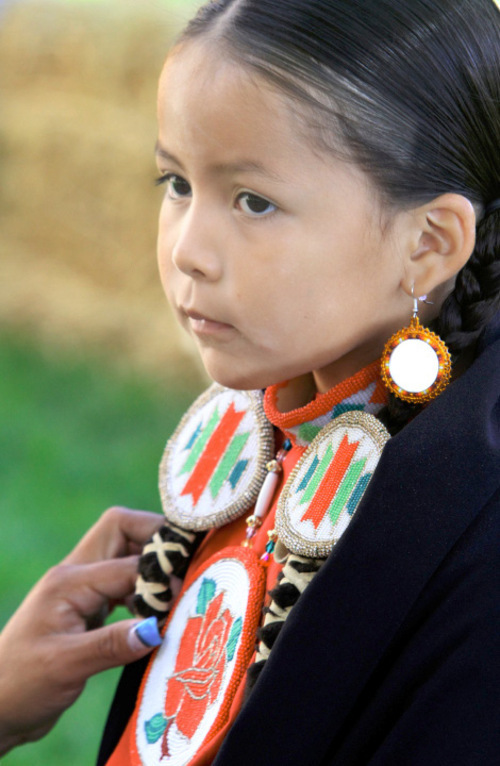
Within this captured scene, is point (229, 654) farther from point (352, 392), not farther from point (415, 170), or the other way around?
point (415, 170)

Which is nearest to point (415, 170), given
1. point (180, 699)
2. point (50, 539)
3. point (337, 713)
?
point (337, 713)

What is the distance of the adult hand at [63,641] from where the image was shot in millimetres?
1191

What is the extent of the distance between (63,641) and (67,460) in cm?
276

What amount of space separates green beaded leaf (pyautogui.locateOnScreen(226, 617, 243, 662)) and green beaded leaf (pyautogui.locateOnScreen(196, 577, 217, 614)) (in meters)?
0.08

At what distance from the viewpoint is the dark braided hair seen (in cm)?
88

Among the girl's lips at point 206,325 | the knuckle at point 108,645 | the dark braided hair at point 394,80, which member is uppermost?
the dark braided hair at point 394,80

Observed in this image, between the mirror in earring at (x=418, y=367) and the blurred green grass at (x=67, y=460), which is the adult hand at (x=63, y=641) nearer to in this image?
the mirror in earring at (x=418, y=367)

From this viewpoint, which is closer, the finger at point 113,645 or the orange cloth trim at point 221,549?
the orange cloth trim at point 221,549

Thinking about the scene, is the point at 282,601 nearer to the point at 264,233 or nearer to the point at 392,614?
the point at 392,614

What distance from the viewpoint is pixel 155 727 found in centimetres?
105

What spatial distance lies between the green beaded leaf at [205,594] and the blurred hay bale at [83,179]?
3.53 metres

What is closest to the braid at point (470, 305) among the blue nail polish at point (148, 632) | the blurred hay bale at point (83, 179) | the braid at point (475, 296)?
the braid at point (475, 296)

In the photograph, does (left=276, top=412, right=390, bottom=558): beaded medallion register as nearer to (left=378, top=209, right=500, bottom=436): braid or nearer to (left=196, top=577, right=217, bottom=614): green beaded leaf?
(left=378, top=209, right=500, bottom=436): braid

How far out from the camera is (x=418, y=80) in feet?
2.97
